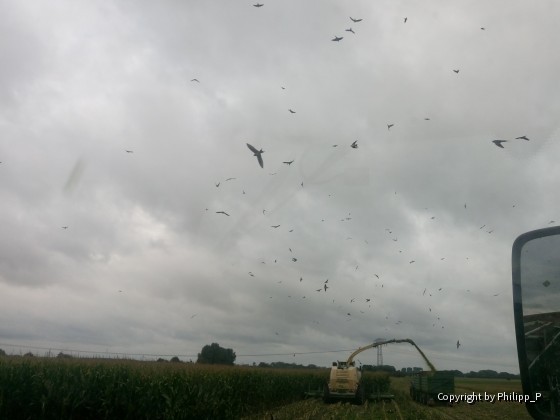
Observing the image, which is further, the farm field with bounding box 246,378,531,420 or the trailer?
the trailer

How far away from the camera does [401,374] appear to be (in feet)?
375

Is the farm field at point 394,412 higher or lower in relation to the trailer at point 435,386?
lower

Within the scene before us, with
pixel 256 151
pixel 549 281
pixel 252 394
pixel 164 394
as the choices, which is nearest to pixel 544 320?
pixel 549 281

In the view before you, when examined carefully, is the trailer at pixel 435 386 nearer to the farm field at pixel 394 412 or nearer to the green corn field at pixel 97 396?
the farm field at pixel 394 412

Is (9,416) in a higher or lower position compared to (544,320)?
lower

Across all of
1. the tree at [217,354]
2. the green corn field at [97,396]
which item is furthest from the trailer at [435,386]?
the tree at [217,354]

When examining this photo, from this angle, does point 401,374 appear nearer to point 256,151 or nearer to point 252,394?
point 252,394

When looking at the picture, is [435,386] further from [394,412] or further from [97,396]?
[97,396]

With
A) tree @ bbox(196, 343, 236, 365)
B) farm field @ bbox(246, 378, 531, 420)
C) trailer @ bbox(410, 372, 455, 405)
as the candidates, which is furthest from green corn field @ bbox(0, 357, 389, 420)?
tree @ bbox(196, 343, 236, 365)

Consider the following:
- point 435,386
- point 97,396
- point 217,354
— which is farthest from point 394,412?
point 217,354

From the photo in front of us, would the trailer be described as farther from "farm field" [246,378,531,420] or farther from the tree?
the tree

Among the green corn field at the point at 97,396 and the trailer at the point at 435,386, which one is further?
the trailer at the point at 435,386

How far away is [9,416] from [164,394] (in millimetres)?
4751

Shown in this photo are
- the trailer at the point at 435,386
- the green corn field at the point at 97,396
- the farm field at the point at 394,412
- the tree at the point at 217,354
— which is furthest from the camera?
the tree at the point at 217,354
